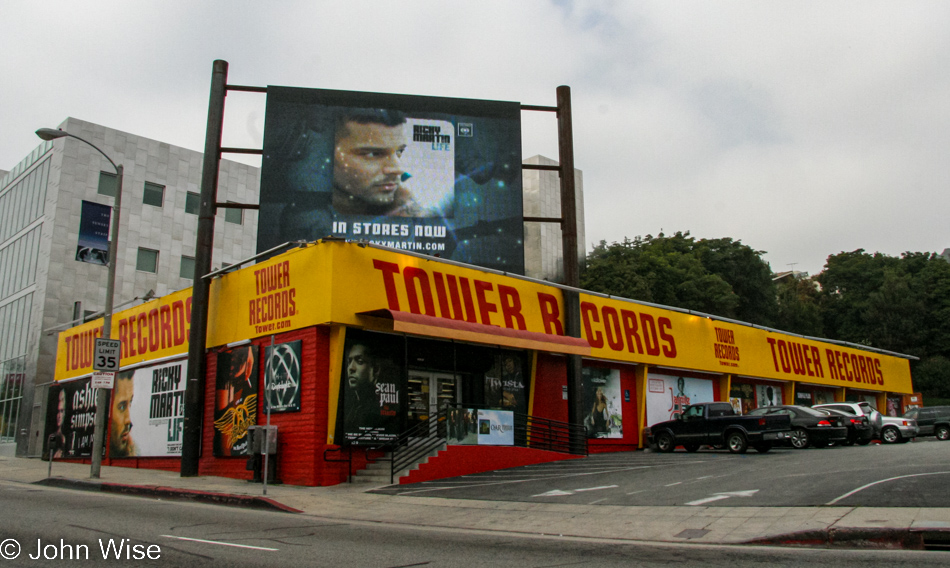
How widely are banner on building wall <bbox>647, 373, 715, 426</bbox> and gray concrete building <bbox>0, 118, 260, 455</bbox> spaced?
82.3 feet

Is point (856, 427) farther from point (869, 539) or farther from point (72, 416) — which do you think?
point (72, 416)

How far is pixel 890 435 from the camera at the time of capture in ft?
98.3

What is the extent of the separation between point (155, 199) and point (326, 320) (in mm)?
36771

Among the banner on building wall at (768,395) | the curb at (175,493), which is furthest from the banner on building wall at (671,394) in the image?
the curb at (175,493)

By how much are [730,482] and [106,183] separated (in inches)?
1703

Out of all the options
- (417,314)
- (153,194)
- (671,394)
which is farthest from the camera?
(153,194)

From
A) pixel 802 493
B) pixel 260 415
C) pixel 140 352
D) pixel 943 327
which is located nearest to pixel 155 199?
pixel 140 352

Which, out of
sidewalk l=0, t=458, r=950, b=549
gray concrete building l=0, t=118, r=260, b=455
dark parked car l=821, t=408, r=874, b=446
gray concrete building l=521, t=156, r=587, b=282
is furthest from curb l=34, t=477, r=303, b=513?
gray concrete building l=521, t=156, r=587, b=282

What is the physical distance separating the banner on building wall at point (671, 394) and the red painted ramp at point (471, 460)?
27.2 ft

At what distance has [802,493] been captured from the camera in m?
13.0

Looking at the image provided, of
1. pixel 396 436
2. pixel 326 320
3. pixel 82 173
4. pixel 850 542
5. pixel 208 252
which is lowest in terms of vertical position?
pixel 850 542

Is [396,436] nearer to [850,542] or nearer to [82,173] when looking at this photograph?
[850,542]

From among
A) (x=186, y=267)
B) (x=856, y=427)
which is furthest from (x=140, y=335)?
(x=856, y=427)

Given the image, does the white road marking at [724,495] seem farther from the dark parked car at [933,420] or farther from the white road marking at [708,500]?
the dark parked car at [933,420]
